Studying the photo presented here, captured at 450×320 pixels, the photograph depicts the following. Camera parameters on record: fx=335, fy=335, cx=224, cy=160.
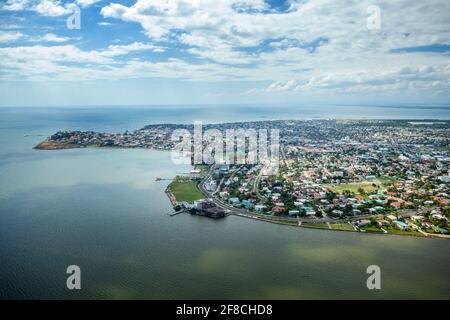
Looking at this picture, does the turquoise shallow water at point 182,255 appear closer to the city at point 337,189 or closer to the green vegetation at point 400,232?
the green vegetation at point 400,232

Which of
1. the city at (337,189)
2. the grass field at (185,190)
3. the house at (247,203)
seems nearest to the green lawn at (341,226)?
the city at (337,189)

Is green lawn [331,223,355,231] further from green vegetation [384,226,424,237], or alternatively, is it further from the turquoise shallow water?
green vegetation [384,226,424,237]

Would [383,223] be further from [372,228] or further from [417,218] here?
[417,218]

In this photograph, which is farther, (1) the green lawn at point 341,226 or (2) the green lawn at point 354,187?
(2) the green lawn at point 354,187

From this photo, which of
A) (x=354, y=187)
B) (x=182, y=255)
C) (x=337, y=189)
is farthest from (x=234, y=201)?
(x=354, y=187)
